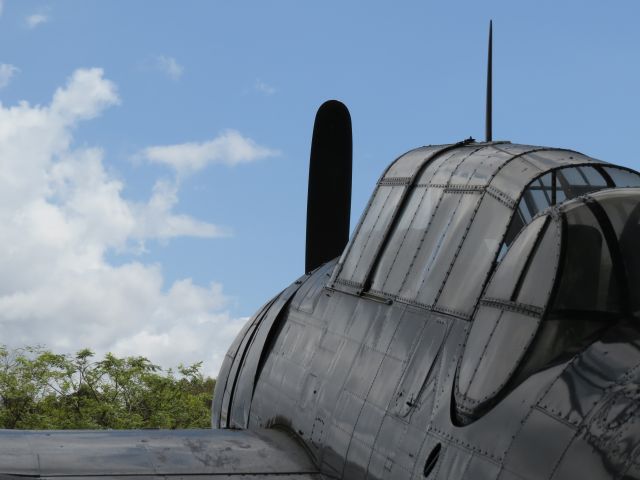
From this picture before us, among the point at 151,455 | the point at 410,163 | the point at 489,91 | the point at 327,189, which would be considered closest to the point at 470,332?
the point at 410,163

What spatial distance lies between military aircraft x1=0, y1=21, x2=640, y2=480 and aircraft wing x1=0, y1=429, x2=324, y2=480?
0.02 m

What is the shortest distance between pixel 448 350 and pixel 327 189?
25.9ft

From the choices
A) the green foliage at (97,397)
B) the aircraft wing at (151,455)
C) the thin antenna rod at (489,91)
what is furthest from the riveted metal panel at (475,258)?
the green foliage at (97,397)

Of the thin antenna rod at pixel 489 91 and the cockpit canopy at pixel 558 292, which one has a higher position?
the thin antenna rod at pixel 489 91

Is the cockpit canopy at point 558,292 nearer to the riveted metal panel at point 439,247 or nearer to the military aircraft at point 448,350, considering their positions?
the military aircraft at point 448,350

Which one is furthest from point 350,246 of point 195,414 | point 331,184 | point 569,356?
point 195,414

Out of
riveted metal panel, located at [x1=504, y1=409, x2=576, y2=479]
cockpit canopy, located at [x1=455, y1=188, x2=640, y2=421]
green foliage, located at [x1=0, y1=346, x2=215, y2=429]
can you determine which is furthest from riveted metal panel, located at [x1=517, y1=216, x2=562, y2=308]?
green foliage, located at [x1=0, y1=346, x2=215, y2=429]

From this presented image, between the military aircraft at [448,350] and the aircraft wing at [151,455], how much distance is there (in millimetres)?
21

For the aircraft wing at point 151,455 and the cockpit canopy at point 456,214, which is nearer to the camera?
the cockpit canopy at point 456,214

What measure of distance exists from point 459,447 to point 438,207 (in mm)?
2452

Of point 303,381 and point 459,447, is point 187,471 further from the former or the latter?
point 459,447

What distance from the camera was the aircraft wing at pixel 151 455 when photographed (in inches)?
267

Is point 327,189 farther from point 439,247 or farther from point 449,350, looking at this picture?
point 449,350

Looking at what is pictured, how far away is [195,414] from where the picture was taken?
30109mm
